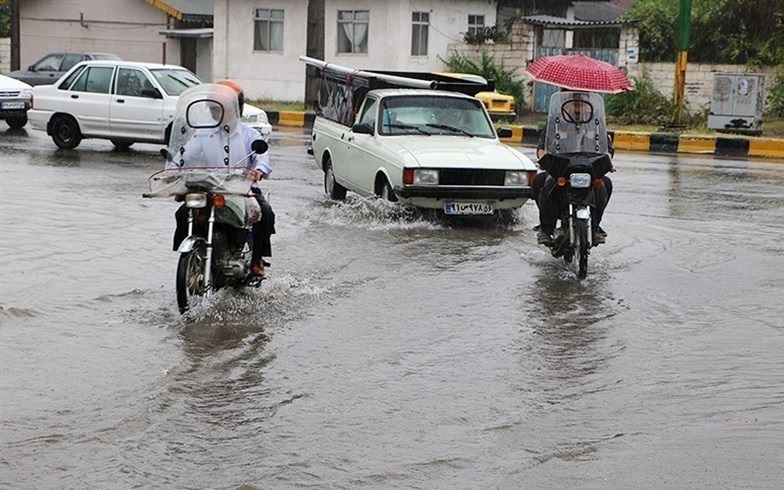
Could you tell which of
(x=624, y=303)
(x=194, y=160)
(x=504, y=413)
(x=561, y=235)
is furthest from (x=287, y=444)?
(x=561, y=235)

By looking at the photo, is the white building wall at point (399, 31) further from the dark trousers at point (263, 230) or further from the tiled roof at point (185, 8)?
the dark trousers at point (263, 230)

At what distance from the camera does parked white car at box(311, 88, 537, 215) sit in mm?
13008

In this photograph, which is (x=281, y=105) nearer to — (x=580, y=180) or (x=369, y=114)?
(x=369, y=114)

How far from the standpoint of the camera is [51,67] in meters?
32.3

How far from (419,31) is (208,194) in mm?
29355

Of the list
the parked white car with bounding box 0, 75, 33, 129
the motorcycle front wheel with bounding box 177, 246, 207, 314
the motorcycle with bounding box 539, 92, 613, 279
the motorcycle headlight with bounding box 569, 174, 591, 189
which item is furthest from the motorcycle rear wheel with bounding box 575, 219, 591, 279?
the parked white car with bounding box 0, 75, 33, 129

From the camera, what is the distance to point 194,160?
8.95 metres

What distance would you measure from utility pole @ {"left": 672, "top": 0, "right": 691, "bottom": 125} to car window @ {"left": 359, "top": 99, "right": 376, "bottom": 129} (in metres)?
14.4

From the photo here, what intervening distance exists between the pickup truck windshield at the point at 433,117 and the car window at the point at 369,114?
15 centimetres

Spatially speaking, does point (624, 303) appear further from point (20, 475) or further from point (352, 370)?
point (20, 475)

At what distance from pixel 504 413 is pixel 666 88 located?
2623 cm

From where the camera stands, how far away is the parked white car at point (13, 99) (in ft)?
79.0

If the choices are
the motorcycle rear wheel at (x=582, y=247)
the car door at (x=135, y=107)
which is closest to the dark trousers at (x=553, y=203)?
the motorcycle rear wheel at (x=582, y=247)

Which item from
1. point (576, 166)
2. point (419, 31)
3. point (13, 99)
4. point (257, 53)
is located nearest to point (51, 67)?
point (257, 53)
